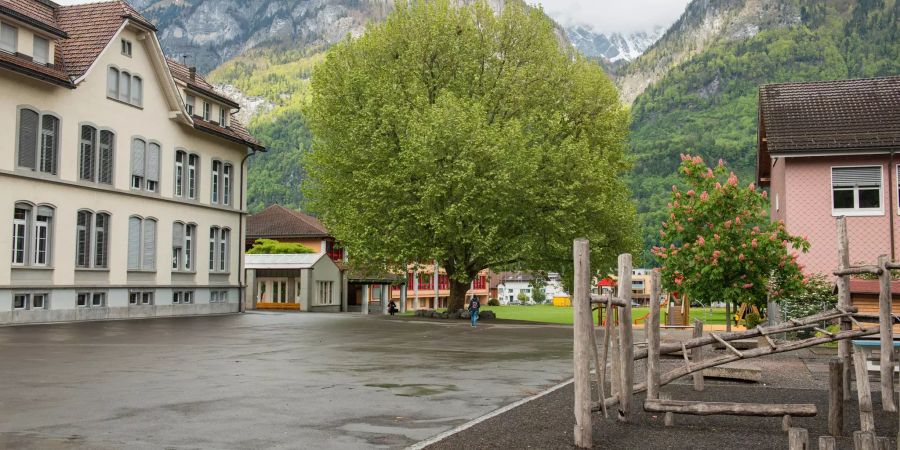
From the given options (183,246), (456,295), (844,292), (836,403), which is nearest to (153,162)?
(183,246)

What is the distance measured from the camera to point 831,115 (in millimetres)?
31438

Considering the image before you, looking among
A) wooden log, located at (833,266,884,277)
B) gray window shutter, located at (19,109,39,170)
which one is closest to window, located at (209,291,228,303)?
gray window shutter, located at (19,109,39,170)

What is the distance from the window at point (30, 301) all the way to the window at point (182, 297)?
32.1 feet

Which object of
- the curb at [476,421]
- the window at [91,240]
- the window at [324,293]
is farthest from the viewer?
the window at [324,293]

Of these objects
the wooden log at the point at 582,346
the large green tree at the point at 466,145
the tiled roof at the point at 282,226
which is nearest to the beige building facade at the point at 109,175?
the large green tree at the point at 466,145

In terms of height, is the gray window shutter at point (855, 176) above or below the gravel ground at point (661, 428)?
above

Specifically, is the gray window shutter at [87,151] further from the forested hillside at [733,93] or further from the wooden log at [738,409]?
the forested hillside at [733,93]

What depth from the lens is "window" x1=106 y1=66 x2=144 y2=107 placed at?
3929 cm

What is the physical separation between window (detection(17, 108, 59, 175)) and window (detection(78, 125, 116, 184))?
1677 mm

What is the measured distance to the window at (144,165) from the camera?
134 feet

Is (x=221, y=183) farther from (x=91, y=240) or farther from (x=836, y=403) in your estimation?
(x=836, y=403)

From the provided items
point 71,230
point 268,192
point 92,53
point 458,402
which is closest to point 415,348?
point 458,402

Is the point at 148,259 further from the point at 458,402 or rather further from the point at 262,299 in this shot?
the point at 458,402

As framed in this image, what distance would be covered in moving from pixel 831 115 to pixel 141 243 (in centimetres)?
3042
